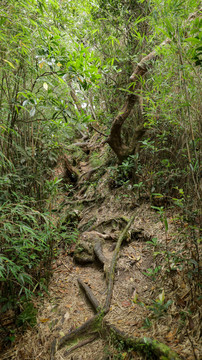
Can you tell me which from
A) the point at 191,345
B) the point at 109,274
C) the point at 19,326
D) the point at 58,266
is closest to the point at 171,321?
the point at 191,345

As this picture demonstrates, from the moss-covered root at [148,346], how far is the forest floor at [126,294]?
5 cm

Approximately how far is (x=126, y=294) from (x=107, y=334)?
1.46ft

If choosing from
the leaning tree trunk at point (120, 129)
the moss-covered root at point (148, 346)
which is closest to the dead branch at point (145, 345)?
the moss-covered root at point (148, 346)

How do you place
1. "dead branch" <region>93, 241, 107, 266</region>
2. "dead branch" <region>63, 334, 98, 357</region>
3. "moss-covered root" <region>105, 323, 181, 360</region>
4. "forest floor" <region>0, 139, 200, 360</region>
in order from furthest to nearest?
1. "dead branch" <region>93, 241, 107, 266</region>
2. "dead branch" <region>63, 334, 98, 357</region>
3. "forest floor" <region>0, 139, 200, 360</region>
4. "moss-covered root" <region>105, 323, 181, 360</region>

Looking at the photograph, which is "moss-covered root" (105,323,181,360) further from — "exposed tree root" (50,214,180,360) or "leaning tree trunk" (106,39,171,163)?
"leaning tree trunk" (106,39,171,163)

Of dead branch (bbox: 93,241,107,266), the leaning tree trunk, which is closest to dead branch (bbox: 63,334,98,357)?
dead branch (bbox: 93,241,107,266)

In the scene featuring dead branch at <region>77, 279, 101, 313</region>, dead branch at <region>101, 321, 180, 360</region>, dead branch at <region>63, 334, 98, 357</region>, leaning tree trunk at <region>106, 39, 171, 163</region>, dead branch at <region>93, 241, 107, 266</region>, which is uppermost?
leaning tree trunk at <region>106, 39, 171, 163</region>

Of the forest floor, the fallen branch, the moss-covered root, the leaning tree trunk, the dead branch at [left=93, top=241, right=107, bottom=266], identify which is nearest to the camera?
the moss-covered root

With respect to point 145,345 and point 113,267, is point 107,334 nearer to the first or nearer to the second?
point 145,345

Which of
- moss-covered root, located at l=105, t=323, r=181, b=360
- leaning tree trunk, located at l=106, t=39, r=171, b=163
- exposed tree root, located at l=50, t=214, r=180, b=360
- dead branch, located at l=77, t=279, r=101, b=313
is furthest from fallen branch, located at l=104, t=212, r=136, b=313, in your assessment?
leaning tree trunk, located at l=106, t=39, r=171, b=163

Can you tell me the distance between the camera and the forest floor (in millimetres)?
1460

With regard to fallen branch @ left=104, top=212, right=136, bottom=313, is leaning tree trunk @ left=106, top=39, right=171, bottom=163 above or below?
above

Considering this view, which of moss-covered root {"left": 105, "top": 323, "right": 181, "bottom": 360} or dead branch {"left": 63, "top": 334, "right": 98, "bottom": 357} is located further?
dead branch {"left": 63, "top": 334, "right": 98, "bottom": 357}

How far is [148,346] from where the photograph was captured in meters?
1.35
